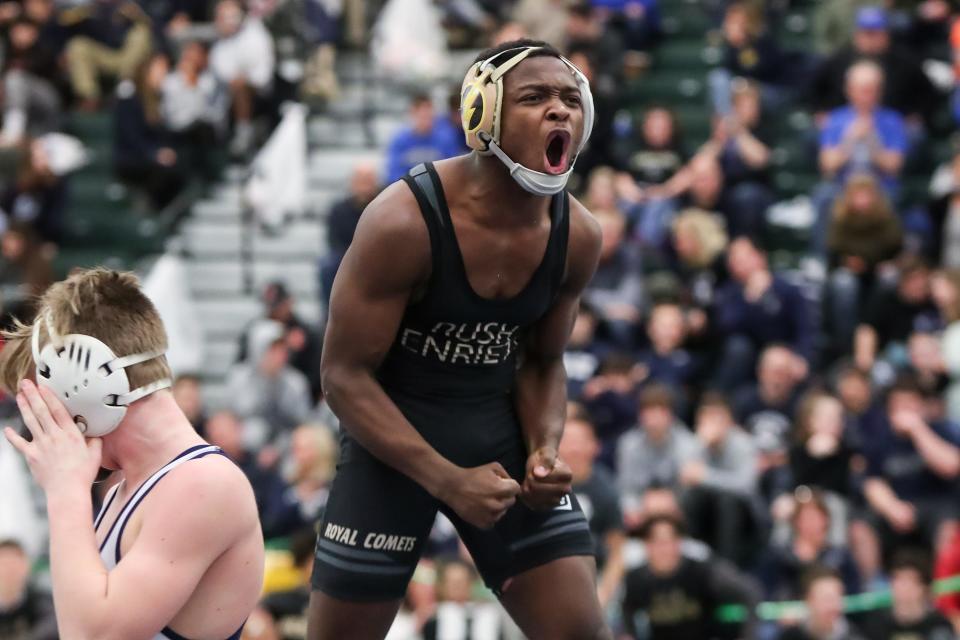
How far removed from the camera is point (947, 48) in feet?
50.1

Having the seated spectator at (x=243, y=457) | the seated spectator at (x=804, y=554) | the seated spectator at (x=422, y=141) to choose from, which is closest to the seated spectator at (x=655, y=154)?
the seated spectator at (x=422, y=141)

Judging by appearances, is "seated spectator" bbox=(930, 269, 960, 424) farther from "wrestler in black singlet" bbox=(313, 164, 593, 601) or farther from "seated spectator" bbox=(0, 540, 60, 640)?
"wrestler in black singlet" bbox=(313, 164, 593, 601)

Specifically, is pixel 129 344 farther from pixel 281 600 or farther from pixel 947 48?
pixel 947 48

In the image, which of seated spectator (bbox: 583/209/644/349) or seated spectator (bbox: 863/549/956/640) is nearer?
seated spectator (bbox: 863/549/956/640)

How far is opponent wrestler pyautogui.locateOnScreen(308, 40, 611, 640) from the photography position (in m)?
5.41

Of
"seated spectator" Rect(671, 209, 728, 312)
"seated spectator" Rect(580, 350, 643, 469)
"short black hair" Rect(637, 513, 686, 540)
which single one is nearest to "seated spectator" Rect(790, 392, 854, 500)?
"seated spectator" Rect(580, 350, 643, 469)

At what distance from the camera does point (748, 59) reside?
15.4 meters

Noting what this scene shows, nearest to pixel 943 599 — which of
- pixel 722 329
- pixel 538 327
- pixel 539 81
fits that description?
pixel 722 329

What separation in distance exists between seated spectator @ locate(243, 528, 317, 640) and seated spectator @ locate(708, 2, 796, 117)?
6.14 meters

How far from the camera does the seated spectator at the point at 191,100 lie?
1656 centimetres

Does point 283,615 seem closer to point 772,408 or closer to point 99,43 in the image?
point 772,408

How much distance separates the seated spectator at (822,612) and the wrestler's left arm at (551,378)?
15.3 feet

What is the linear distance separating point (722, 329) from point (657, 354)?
49 centimetres

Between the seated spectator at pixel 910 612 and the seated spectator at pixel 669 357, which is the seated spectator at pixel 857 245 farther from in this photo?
the seated spectator at pixel 910 612
